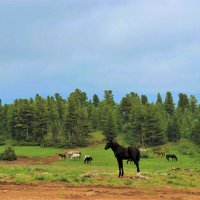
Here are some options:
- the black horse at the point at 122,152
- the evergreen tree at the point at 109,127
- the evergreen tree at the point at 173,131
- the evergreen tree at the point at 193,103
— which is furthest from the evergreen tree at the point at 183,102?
the black horse at the point at 122,152

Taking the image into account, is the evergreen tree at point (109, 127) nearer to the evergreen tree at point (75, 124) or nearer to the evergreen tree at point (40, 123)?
the evergreen tree at point (75, 124)

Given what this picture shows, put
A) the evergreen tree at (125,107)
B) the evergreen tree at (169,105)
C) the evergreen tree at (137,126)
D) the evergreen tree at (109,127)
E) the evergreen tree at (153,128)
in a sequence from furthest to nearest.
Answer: the evergreen tree at (169,105), the evergreen tree at (125,107), the evergreen tree at (109,127), the evergreen tree at (137,126), the evergreen tree at (153,128)

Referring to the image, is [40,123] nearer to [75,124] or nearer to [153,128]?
[75,124]

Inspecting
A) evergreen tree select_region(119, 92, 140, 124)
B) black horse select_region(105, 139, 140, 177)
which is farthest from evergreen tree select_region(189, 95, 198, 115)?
black horse select_region(105, 139, 140, 177)

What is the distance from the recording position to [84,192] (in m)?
19.4

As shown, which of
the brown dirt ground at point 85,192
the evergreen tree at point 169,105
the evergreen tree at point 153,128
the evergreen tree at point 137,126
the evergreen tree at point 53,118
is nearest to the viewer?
the brown dirt ground at point 85,192

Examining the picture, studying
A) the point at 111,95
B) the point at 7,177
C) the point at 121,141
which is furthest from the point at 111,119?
the point at 7,177

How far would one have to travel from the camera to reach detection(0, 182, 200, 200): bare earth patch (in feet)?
58.7

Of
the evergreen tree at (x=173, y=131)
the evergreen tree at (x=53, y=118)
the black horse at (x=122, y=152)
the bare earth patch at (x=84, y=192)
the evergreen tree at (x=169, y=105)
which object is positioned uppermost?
the evergreen tree at (x=169, y=105)

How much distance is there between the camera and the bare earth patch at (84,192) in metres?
17.9

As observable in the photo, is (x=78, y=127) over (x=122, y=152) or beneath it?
over

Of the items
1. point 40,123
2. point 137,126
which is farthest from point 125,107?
point 40,123

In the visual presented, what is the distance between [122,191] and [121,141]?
92.4 metres

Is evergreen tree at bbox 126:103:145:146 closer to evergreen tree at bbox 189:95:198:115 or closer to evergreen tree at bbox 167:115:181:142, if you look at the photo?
evergreen tree at bbox 167:115:181:142
